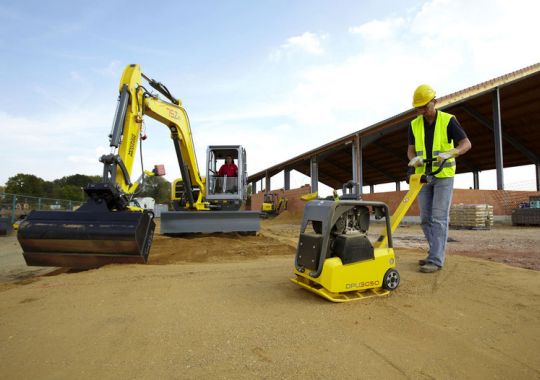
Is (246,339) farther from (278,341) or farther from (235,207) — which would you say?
(235,207)

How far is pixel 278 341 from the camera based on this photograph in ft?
6.34

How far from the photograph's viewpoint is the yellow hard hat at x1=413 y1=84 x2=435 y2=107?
144 inches

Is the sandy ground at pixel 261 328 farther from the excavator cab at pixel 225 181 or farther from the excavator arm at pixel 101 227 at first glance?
the excavator cab at pixel 225 181

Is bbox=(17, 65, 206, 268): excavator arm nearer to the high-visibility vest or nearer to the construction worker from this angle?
the construction worker

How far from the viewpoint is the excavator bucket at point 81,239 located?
4086mm

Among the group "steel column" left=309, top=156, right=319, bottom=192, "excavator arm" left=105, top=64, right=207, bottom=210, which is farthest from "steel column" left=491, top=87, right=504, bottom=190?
"excavator arm" left=105, top=64, right=207, bottom=210

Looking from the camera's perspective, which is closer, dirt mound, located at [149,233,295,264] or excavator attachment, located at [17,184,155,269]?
excavator attachment, located at [17,184,155,269]

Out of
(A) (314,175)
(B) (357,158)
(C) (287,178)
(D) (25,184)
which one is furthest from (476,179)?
(D) (25,184)

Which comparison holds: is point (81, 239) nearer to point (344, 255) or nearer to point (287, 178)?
point (344, 255)

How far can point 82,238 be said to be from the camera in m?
4.12

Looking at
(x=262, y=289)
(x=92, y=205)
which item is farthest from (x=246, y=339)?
(x=92, y=205)

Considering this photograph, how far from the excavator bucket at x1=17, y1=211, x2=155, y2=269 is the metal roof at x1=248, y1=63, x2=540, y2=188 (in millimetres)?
12920

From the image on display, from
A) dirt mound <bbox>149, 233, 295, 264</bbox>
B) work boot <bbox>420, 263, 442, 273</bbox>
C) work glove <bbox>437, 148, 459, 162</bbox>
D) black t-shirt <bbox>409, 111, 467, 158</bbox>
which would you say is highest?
black t-shirt <bbox>409, 111, 467, 158</bbox>

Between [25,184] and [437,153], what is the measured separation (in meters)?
66.9
